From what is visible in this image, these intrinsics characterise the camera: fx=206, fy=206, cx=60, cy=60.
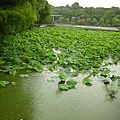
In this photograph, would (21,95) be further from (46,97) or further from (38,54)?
(38,54)

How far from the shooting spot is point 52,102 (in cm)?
322

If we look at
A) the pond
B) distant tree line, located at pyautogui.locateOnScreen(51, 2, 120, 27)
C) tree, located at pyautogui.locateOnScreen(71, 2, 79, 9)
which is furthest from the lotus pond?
tree, located at pyautogui.locateOnScreen(71, 2, 79, 9)

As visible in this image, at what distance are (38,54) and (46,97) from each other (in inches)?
121

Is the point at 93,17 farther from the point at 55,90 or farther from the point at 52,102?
the point at 52,102

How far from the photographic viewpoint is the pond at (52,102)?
2830mm

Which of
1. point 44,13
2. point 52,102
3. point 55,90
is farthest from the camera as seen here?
point 44,13

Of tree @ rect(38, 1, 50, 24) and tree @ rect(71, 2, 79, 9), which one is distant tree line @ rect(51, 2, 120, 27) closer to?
tree @ rect(71, 2, 79, 9)

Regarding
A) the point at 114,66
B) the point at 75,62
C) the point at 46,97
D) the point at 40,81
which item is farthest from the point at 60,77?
the point at 114,66

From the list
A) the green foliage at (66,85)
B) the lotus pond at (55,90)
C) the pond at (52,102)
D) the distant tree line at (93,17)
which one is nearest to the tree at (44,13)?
the distant tree line at (93,17)

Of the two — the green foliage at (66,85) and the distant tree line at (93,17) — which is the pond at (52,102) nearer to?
the green foliage at (66,85)

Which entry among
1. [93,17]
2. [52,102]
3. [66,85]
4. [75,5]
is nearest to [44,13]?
[93,17]

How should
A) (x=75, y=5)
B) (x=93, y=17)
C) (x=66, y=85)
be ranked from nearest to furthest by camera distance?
1. (x=66, y=85)
2. (x=93, y=17)
3. (x=75, y=5)

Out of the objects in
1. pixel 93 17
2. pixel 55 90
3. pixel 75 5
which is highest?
pixel 75 5

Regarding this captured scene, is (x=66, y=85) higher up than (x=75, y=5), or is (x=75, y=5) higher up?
(x=75, y=5)
